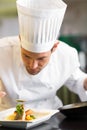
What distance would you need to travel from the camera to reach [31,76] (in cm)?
212

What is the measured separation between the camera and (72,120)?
68.5 inches

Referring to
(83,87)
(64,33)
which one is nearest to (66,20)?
(64,33)

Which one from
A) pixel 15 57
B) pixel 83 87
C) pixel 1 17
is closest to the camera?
pixel 15 57

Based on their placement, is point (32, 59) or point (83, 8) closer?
point (32, 59)

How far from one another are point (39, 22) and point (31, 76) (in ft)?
1.33

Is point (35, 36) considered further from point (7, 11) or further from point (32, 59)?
point (7, 11)

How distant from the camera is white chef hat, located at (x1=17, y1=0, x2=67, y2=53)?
180 centimetres

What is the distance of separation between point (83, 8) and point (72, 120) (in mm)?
4567

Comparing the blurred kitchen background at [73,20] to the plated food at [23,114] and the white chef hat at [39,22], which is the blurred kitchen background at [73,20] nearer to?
the white chef hat at [39,22]

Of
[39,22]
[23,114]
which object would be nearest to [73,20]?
[39,22]

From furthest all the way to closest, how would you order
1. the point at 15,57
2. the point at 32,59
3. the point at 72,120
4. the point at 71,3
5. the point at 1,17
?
the point at 1,17 < the point at 71,3 < the point at 15,57 < the point at 32,59 < the point at 72,120

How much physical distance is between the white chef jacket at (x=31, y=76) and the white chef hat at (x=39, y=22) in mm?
255

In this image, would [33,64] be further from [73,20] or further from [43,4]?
[73,20]

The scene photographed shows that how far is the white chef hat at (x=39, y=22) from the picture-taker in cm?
180
